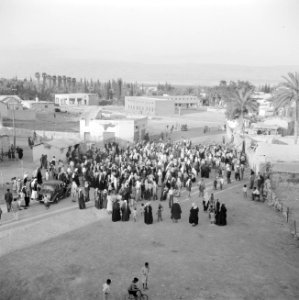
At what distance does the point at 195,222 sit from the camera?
15094 mm

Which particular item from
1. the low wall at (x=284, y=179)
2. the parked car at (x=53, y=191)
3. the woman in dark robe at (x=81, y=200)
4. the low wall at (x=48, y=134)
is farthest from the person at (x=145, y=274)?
the low wall at (x=48, y=134)

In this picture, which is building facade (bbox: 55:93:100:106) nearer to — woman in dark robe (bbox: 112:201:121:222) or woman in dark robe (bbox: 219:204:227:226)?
woman in dark robe (bbox: 112:201:121:222)

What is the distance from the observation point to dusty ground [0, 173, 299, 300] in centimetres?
1021

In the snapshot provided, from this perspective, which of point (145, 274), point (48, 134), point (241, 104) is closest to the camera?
point (145, 274)

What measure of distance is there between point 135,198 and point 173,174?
3.27 m

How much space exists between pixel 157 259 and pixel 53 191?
23.3 ft

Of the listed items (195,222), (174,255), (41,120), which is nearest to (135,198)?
(195,222)

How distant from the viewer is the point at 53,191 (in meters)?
17.4

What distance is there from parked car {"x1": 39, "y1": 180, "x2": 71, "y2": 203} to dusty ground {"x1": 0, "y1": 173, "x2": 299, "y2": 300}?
1.43 meters

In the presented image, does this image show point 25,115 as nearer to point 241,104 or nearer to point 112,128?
point 112,128

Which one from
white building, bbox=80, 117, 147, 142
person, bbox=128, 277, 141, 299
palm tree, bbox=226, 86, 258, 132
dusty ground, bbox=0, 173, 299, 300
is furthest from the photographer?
palm tree, bbox=226, 86, 258, 132

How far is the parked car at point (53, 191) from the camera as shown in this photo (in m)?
17.2

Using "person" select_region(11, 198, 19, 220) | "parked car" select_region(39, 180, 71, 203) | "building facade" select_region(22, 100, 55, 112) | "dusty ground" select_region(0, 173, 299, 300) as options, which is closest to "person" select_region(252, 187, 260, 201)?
"dusty ground" select_region(0, 173, 299, 300)

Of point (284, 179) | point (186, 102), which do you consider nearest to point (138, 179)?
point (284, 179)
